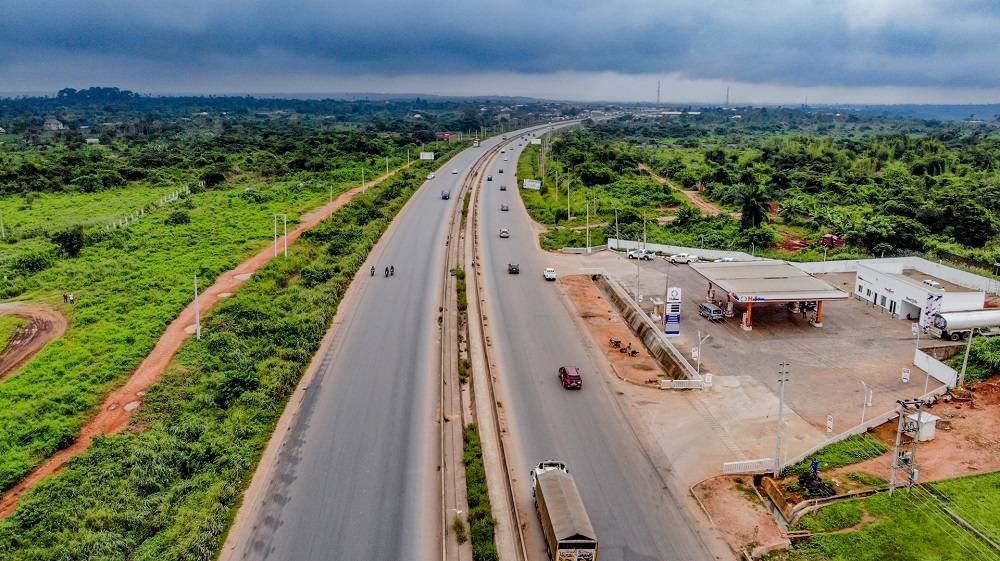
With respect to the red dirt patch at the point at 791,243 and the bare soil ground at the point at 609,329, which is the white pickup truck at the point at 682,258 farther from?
the red dirt patch at the point at 791,243

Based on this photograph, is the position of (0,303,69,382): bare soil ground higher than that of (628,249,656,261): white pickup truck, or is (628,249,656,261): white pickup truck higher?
(628,249,656,261): white pickup truck

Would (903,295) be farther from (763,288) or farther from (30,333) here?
(30,333)

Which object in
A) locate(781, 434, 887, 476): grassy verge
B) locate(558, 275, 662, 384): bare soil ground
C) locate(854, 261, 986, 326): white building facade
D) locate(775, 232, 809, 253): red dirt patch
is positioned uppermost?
locate(854, 261, 986, 326): white building facade

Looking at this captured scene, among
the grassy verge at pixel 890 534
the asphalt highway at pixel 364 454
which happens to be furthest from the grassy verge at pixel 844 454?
the asphalt highway at pixel 364 454

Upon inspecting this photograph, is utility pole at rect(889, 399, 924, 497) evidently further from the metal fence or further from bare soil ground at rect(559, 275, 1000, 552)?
the metal fence

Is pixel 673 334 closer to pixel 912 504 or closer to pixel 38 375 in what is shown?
pixel 912 504

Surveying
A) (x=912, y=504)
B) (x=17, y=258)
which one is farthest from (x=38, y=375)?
(x=912, y=504)

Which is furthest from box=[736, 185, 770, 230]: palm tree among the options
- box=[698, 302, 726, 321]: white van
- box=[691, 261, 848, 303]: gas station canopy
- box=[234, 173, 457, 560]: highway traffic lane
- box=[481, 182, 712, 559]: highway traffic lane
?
box=[234, 173, 457, 560]: highway traffic lane
